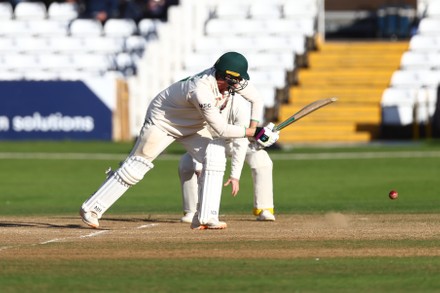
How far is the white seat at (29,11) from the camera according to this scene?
41344 millimetres

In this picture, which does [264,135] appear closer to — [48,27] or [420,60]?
[420,60]

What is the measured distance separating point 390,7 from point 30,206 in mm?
23897

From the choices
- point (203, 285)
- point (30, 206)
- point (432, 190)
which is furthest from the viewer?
point (432, 190)

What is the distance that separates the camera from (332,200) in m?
19.0

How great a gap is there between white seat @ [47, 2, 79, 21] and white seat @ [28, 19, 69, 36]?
0.27 metres

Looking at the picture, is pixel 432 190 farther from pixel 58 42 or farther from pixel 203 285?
pixel 58 42

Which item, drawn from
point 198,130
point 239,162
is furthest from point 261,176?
point 198,130

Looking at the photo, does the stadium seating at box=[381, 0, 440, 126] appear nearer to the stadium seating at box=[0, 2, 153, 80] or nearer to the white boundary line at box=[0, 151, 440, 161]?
the white boundary line at box=[0, 151, 440, 161]

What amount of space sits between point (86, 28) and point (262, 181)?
86.6 ft

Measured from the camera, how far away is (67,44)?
39.8 meters

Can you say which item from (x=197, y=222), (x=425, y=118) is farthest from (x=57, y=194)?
(x=425, y=118)

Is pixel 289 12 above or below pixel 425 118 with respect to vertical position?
above

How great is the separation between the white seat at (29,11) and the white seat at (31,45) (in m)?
1.13

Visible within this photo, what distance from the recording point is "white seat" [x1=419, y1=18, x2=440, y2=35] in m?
38.0
